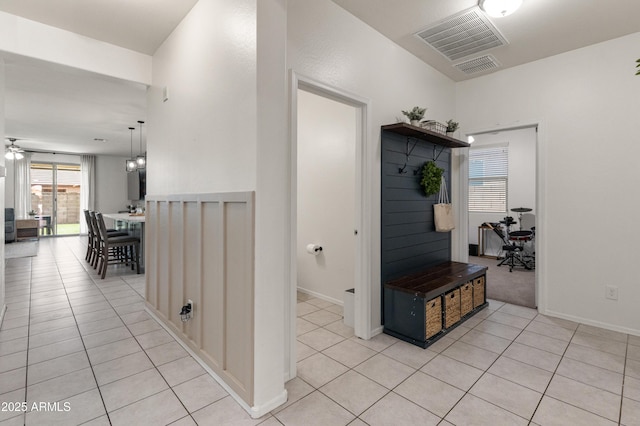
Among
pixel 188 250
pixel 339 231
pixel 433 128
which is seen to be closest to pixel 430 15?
pixel 433 128

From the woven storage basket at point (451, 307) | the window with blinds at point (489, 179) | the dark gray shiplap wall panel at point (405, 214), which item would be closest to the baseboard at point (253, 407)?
the dark gray shiplap wall panel at point (405, 214)

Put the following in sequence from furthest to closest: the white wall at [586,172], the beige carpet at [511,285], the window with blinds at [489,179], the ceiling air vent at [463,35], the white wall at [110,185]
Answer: the white wall at [110,185]
the window with blinds at [489,179]
the beige carpet at [511,285]
the white wall at [586,172]
the ceiling air vent at [463,35]

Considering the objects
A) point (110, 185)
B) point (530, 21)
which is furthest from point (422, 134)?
point (110, 185)

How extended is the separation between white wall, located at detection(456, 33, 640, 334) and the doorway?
213 centimetres

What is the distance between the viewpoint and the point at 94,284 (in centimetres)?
441

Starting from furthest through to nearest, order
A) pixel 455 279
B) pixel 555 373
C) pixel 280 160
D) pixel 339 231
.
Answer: pixel 339 231, pixel 455 279, pixel 555 373, pixel 280 160

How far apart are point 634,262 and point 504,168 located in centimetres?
403

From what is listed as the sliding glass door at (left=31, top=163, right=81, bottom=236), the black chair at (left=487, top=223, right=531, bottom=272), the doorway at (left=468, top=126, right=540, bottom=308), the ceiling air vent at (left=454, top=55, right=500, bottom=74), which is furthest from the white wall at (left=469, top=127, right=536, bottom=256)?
the sliding glass door at (left=31, top=163, right=81, bottom=236)

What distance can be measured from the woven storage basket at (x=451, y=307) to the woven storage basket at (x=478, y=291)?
0.42m

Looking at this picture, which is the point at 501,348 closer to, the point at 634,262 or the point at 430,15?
the point at 634,262

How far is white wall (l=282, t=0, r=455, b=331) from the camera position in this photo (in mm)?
2246

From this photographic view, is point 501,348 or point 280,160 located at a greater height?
point 280,160

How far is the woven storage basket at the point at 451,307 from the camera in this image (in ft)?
9.22

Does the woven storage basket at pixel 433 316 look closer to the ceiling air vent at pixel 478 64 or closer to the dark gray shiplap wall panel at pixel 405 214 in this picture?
the dark gray shiplap wall panel at pixel 405 214
